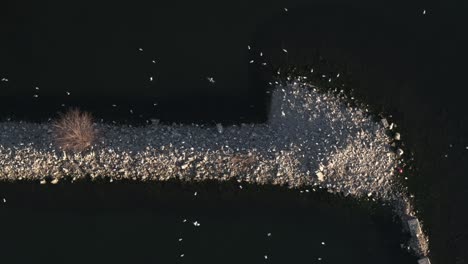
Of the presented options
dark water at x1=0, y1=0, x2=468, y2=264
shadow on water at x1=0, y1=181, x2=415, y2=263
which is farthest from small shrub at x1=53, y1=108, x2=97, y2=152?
shadow on water at x1=0, y1=181, x2=415, y2=263

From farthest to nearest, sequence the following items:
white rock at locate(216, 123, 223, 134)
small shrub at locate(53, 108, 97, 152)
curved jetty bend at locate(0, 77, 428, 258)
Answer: white rock at locate(216, 123, 223, 134), curved jetty bend at locate(0, 77, 428, 258), small shrub at locate(53, 108, 97, 152)

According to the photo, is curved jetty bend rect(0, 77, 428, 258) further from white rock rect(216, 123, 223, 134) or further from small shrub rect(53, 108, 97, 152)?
small shrub rect(53, 108, 97, 152)

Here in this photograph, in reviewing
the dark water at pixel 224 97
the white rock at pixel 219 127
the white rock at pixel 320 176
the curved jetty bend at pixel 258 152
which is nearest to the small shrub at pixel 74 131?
the curved jetty bend at pixel 258 152

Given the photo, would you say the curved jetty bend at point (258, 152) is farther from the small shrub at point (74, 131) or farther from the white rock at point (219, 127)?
the small shrub at point (74, 131)

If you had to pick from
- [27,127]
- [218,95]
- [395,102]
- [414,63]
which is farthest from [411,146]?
[27,127]

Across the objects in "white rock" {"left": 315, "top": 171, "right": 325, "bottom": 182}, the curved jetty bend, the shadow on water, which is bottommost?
the shadow on water

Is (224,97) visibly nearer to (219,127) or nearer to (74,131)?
(219,127)
